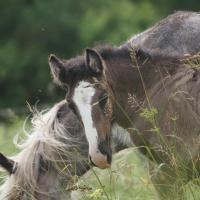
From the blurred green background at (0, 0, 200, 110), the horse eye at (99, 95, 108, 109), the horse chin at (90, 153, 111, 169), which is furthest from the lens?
the blurred green background at (0, 0, 200, 110)

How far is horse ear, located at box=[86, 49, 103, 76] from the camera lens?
7129 millimetres

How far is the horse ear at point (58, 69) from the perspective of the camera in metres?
7.34

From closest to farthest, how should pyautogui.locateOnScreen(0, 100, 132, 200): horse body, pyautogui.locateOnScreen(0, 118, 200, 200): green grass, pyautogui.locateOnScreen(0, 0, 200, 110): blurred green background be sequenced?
pyautogui.locateOnScreen(0, 118, 200, 200): green grass → pyautogui.locateOnScreen(0, 100, 132, 200): horse body → pyautogui.locateOnScreen(0, 0, 200, 110): blurred green background

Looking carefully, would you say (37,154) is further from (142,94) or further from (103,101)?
(142,94)

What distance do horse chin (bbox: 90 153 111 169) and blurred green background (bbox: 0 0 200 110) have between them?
754 inches

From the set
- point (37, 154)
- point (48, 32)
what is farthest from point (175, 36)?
point (48, 32)

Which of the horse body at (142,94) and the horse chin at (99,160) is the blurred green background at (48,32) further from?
the horse chin at (99,160)

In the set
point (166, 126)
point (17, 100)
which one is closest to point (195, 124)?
→ point (166, 126)

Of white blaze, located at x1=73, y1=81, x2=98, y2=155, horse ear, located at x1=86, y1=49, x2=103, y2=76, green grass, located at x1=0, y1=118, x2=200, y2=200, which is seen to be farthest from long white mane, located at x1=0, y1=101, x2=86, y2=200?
horse ear, located at x1=86, y1=49, x2=103, y2=76

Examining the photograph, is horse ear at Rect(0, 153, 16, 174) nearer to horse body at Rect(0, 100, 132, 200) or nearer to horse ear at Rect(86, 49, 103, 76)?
horse body at Rect(0, 100, 132, 200)

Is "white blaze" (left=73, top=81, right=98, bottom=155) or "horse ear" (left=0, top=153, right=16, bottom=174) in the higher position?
"white blaze" (left=73, top=81, right=98, bottom=155)

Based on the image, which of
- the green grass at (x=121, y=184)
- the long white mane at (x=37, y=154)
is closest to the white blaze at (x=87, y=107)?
the green grass at (x=121, y=184)

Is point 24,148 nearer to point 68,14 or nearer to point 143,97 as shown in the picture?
point 143,97

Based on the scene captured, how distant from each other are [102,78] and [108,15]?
20.7 metres
